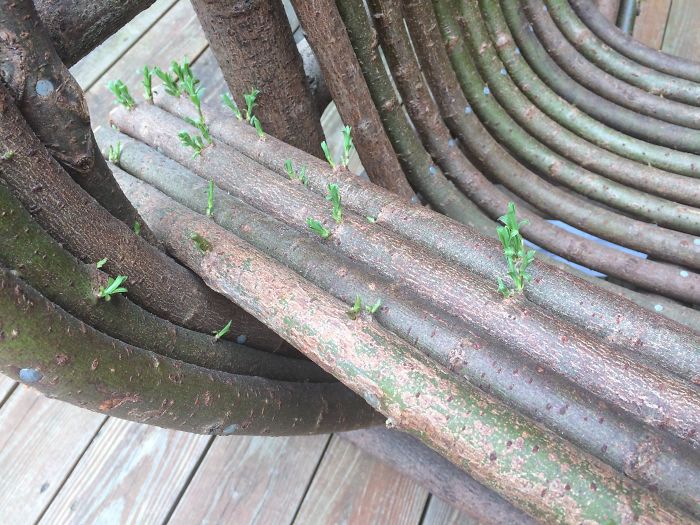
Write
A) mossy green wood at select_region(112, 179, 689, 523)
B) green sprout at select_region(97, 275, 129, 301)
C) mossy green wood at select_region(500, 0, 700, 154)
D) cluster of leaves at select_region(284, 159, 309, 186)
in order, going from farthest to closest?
mossy green wood at select_region(500, 0, 700, 154)
cluster of leaves at select_region(284, 159, 309, 186)
green sprout at select_region(97, 275, 129, 301)
mossy green wood at select_region(112, 179, 689, 523)

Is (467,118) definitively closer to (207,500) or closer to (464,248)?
(464,248)

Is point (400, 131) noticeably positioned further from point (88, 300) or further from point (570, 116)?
point (88, 300)

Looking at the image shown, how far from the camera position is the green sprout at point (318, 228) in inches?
29.0

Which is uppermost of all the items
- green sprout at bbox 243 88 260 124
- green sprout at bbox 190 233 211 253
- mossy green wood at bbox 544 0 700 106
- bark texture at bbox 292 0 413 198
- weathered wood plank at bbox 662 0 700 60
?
weathered wood plank at bbox 662 0 700 60

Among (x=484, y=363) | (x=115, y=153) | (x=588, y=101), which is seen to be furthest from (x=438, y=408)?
(x=588, y=101)

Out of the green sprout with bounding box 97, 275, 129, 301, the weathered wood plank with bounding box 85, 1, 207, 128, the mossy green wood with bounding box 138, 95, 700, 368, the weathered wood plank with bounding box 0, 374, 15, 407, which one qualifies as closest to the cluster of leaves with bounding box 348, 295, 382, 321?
the mossy green wood with bounding box 138, 95, 700, 368

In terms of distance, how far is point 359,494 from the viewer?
121cm

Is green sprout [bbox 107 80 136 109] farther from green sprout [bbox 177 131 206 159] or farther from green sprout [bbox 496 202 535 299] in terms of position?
green sprout [bbox 496 202 535 299]

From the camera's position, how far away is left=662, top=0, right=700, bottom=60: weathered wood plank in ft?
5.71

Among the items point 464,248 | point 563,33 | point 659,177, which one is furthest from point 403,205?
point 563,33

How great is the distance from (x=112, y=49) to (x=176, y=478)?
124 cm

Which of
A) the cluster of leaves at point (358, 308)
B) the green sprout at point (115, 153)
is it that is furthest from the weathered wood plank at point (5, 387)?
the cluster of leaves at point (358, 308)

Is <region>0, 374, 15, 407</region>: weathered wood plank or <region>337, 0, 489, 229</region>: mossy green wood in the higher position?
<region>337, 0, 489, 229</region>: mossy green wood

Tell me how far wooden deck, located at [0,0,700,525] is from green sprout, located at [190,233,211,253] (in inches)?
25.5
